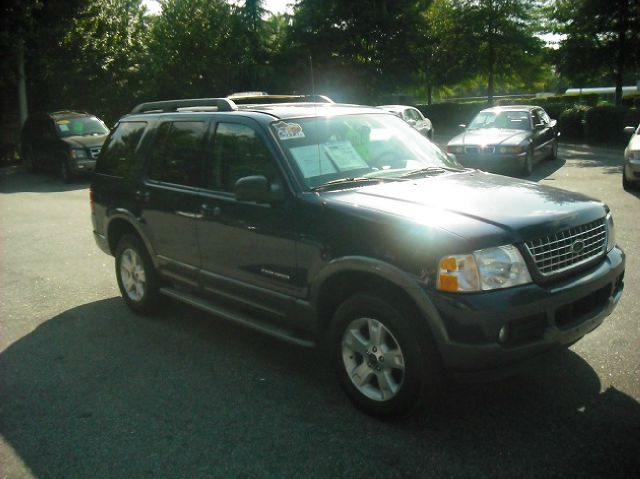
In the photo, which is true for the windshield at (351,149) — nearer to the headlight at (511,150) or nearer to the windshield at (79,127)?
the headlight at (511,150)

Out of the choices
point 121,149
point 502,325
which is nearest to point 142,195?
point 121,149

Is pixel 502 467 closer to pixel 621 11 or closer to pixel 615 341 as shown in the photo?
pixel 615 341

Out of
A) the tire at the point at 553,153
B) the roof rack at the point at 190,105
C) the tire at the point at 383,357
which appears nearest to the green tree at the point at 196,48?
the tire at the point at 553,153

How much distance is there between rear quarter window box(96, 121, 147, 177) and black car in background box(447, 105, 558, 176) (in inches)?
390

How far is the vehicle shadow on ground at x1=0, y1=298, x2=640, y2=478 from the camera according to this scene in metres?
3.43

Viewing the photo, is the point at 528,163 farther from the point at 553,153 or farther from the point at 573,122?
the point at 573,122

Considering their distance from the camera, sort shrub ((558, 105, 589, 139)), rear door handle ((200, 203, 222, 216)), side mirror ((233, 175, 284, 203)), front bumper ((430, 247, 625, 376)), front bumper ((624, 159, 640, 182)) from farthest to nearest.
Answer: shrub ((558, 105, 589, 139))
front bumper ((624, 159, 640, 182))
rear door handle ((200, 203, 222, 216))
side mirror ((233, 175, 284, 203))
front bumper ((430, 247, 625, 376))

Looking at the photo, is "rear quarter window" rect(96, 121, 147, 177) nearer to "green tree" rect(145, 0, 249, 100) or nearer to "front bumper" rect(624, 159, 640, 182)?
"front bumper" rect(624, 159, 640, 182)

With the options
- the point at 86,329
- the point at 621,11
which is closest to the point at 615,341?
the point at 86,329

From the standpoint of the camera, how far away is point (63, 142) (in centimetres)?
1792

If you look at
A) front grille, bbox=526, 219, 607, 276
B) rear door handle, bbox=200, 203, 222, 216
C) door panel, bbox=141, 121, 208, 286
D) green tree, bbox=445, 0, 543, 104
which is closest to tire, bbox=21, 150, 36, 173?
door panel, bbox=141, 121, 208, 286

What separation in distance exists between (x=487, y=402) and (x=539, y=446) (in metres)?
0.60

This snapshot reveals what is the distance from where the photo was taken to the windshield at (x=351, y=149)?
4.46 metres

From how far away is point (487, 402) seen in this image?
409 cm
